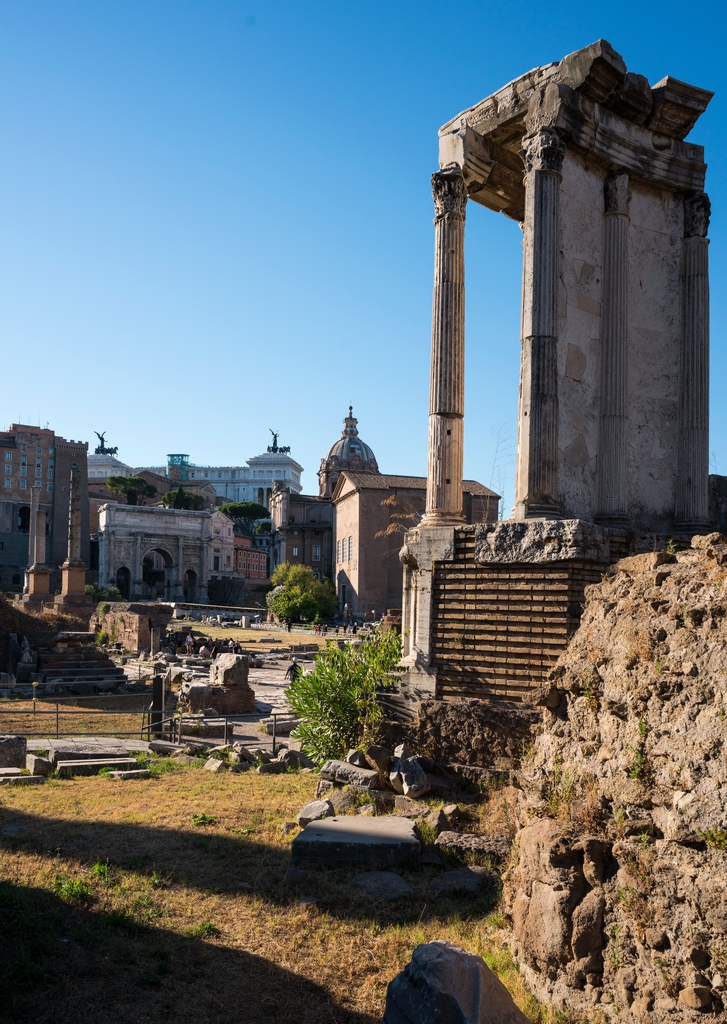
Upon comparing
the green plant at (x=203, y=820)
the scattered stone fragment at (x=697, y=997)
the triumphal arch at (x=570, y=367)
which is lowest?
the green plant at (x=203, y=820)

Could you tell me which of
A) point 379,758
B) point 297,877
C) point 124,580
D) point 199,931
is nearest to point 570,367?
point 379,758

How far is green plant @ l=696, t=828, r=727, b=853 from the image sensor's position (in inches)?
119

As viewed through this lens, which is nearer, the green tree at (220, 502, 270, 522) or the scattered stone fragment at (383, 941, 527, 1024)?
the scattered stone fragment at (383, 941, 527, 1024)

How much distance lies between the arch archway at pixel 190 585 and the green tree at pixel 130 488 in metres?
21.7

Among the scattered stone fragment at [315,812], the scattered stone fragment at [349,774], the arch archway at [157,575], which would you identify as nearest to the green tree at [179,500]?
the arch archway at [157,575]

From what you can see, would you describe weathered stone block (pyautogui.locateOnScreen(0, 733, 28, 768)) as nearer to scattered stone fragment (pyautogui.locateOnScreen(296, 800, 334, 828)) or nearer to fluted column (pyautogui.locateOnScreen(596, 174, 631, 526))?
scattered stone fragment (pyautogui.locateOnScreen(296, 800, 334, 828))

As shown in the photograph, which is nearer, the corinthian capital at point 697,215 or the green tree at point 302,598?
the corinthian capital at point 697,215

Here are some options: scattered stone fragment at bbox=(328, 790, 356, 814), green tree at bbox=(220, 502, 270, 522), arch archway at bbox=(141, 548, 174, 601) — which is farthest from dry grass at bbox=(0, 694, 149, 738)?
green tree at bbox=(220, 502, 270, 522)

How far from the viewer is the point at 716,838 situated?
9.96 feet

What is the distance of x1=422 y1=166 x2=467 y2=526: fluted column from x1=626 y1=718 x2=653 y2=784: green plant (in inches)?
210

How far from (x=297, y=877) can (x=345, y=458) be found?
70.9 m

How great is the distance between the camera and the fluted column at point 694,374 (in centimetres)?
881

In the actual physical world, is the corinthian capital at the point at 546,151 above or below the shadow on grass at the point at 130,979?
above

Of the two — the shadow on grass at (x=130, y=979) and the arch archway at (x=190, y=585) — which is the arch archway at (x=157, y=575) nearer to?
the arch archway at (x=190, y=585)
